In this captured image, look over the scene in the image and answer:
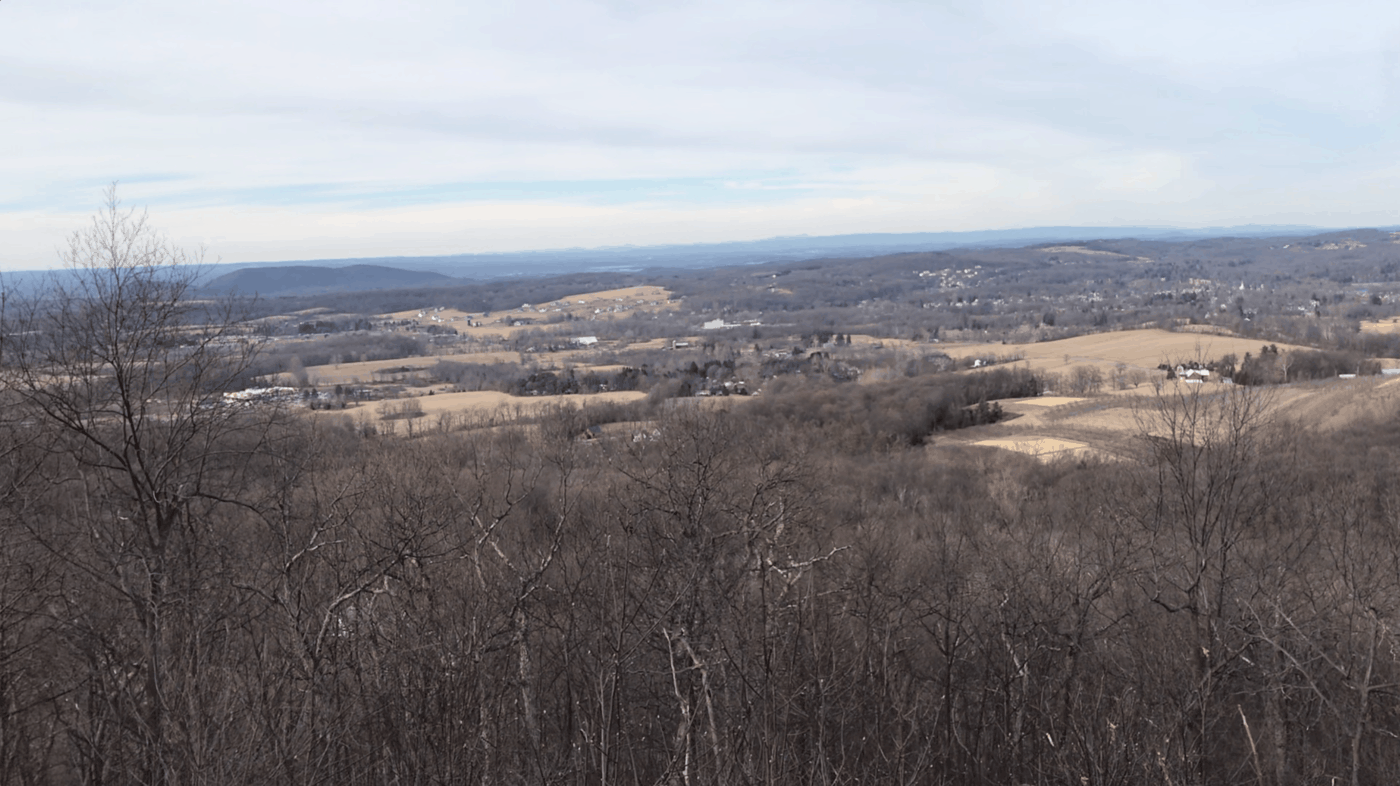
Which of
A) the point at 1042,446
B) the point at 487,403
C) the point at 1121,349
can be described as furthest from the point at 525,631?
the point at 1121,349

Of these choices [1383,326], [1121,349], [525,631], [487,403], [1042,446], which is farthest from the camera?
[1383,326]

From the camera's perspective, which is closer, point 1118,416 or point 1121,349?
point 1118,416

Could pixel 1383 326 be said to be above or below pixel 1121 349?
above

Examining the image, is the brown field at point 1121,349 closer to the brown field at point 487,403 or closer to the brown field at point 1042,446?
the brown field at point 1042,446

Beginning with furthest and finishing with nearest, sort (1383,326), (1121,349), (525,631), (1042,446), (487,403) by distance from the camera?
(1383,326) < (1121,349) < (487,403) < (1042,446) < (525,631)

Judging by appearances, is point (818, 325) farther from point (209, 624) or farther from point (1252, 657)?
point (209, 624)

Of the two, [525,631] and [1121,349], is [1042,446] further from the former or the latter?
[1121,349]

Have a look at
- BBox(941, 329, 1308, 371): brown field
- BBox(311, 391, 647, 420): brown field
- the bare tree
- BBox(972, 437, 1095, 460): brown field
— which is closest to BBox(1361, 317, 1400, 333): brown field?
BBox(941, 329, 1308, 371): brown field

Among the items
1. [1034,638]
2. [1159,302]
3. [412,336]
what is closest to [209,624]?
[1034,638]
